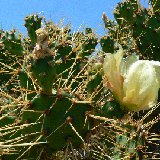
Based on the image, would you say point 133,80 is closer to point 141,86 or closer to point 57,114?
point 141,86

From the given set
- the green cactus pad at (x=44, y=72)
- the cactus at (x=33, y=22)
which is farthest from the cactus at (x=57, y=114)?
the cactus at (x=33, y=22)

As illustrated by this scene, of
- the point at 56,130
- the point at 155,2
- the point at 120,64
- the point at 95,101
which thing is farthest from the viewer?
the point at 155,2

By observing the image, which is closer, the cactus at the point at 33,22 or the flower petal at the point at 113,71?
the flower petal at the point at 113,71

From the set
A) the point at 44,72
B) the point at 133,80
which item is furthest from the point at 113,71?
the point at 44,72

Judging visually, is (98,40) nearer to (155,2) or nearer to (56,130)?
(155,2)

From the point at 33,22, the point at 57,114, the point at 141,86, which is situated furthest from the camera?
the point at 33,22

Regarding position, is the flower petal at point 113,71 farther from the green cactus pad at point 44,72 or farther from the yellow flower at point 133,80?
the green cactus pad at point 44,72

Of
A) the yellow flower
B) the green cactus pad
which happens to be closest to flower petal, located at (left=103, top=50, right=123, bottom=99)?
the yellow flower

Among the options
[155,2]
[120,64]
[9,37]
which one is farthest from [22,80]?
[155,2]
